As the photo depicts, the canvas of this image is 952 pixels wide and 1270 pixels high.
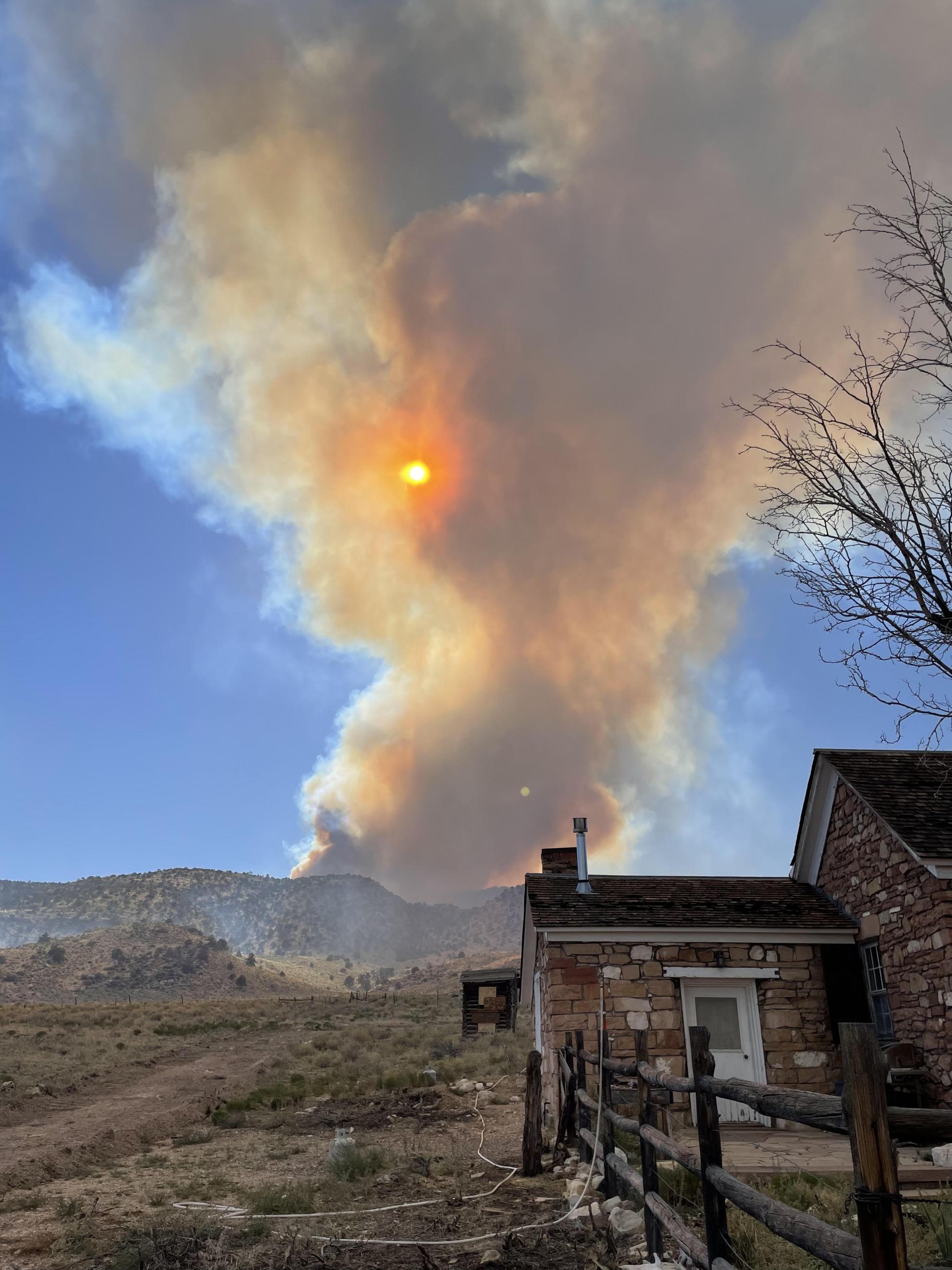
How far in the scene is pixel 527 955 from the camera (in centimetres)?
2270

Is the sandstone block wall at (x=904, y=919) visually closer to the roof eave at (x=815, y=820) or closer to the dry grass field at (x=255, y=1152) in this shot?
the roof eave at (x=815, y=820)

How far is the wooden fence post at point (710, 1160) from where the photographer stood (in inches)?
199

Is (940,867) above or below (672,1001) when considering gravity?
above

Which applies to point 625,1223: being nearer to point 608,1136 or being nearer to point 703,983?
point 608,1136

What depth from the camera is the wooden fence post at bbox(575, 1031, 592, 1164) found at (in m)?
10.6

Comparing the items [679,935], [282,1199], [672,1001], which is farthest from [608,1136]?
[679,935]

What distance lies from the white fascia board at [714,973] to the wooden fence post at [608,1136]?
5985 millimetres

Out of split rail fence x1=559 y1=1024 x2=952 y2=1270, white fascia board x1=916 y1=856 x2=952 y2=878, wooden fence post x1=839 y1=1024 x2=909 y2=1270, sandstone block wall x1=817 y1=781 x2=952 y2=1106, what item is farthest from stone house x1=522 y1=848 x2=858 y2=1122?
wooden fence post x1=839 y1=1024 x2=909 y2=1270

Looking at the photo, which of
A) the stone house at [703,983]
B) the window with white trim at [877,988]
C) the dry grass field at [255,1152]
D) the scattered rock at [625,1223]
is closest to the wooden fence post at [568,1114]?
the dry grass field at [255,1152]

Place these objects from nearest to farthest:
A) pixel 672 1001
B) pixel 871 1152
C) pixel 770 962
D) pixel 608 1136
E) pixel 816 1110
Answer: pixel 871 1152 < pixel 816 1110 < pixel 608 1136 < pixel 672 1001 < pixel 770 962

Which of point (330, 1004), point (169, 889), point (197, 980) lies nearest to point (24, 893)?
point (169, 889)

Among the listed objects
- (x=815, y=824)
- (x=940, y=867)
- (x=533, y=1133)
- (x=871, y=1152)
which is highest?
(x=815, y=824)

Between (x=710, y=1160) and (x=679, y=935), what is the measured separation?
A: 1070cm

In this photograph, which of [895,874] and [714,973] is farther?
[714,973]
